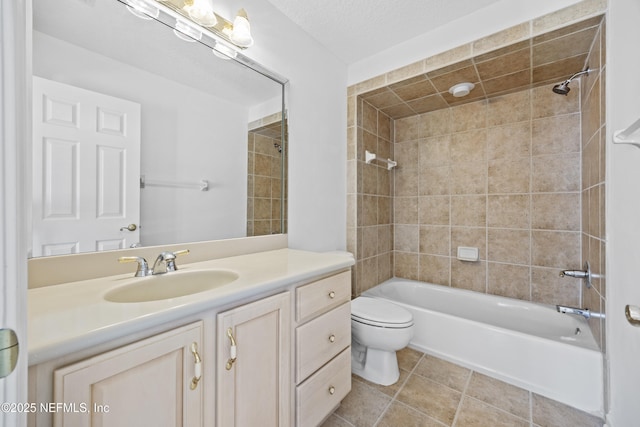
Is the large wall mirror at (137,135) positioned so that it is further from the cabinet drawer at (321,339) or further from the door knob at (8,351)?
the door knob at (8,351)

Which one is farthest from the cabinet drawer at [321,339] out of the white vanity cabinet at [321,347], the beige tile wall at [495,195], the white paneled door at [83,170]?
the beige tile wall at [495,195]

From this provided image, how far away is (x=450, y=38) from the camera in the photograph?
173cm

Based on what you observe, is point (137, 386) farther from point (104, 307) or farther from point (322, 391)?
point (322, 391)

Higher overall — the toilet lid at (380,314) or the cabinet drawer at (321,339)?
the cabinet drawer at (321,339)

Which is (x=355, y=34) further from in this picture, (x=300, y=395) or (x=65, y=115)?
(x=300, y=395)

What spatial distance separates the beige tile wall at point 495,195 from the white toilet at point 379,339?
1071 millimetres

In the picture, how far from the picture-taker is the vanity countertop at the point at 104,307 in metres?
0.53

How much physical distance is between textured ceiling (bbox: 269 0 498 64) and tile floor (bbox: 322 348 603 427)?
2338 millimetres

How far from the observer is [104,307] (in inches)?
27.2

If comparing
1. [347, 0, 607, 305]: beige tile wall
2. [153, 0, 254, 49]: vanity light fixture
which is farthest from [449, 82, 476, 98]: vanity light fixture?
[153, 0, 254, 49]: vanity light fixture

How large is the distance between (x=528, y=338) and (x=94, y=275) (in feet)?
7.39

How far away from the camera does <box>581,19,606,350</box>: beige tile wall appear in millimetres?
1335

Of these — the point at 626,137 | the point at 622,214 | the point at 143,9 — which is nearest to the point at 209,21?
the point at 143,9

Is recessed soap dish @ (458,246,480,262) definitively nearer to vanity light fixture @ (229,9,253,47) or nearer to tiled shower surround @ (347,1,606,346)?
tiled shower surround @ (347,1,606,346)
